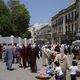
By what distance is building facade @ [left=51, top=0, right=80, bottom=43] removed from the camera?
81875 mm

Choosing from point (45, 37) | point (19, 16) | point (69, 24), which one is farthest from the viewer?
point (45, 37)

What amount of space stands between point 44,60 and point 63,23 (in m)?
65.0

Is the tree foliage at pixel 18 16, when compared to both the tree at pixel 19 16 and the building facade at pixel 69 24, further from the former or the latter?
the building facade at pixel 69 24

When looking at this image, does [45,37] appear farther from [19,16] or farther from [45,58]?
[45,58]

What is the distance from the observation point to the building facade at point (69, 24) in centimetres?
8188

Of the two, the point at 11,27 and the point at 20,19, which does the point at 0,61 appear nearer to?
the point at 11,27

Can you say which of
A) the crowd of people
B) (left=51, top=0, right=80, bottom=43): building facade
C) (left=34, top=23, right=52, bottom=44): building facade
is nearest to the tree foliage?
(left=51, top=0, right=80, bottom=43): building facade

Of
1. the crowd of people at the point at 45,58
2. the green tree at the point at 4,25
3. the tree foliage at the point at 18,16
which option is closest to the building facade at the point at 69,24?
the tree foliage at the point at 18,16

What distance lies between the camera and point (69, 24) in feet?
291

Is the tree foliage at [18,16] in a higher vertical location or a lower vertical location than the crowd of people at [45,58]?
higher

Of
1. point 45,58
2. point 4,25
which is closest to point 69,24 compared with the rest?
point 4,25

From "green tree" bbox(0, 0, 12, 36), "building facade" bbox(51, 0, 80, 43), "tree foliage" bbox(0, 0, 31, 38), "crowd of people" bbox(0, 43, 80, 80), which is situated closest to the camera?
"crowd of people" bbox(0, 43, 80, 80)

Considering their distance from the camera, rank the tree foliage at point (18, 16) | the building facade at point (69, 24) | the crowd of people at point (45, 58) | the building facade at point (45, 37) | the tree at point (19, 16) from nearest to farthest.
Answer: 1. the crowd of people at point (45, 58)
2. the building facade at point (69, 24)
3. the tree foliage at point (18, 16)
4. the tree at point (19, 16)
5. the building facade at point (45, 37)

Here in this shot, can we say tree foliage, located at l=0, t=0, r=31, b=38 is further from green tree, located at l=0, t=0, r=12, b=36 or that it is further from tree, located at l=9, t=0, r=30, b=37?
green tree, located at l=0, t=0, r=12, b=36
